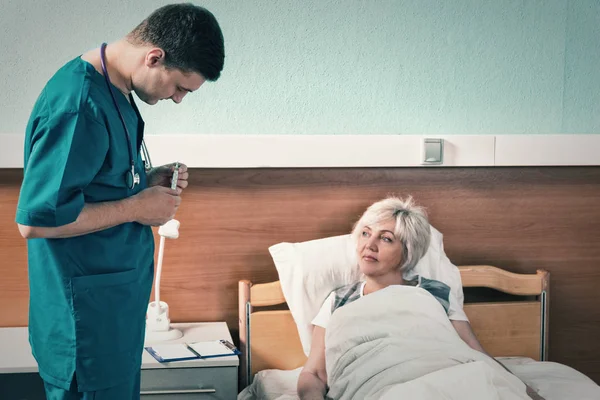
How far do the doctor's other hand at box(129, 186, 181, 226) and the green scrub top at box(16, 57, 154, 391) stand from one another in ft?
0.16

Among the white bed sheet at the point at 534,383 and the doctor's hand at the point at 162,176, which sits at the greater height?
the doctor's hand at the point at 162,176

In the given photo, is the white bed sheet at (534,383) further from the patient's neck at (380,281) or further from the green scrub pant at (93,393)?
the green scrub pant at (93,393)

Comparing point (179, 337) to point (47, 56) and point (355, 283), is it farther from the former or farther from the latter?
point (47, 56)

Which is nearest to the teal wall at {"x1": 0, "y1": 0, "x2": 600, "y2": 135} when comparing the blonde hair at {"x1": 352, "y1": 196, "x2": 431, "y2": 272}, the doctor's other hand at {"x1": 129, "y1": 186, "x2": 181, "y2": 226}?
the blonde hair at {"x1": 352, "y1": 196, "x2": 431, "y2": 272}

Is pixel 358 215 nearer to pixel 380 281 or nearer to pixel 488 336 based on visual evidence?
pixel 380 281

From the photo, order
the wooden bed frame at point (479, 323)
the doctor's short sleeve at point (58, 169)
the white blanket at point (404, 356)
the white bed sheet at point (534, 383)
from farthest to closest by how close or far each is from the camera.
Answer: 1. the wooden bed frame at point (479, 323)
2. the white bed sheet at point (534, 383)
3. the white blanket at point (404, 356)
4. the doctor's short sleeve at point (58, 169)

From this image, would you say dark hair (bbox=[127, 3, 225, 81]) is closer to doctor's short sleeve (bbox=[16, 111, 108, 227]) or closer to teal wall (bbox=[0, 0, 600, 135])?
doctor's short sleeve (bbox=[16, 111, 108, 227])

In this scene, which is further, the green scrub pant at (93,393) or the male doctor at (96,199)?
the green scrub pant at (93,393)

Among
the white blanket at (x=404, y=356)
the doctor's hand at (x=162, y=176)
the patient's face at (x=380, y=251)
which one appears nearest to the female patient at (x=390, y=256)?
the patient's face at (x=380, y=251)

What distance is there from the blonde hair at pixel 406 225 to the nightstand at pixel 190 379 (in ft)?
2.27

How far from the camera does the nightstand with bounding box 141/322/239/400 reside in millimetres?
2309

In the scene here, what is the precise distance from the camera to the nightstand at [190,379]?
2.31 metres

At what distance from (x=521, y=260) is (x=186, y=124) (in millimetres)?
1507

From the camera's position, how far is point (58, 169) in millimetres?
1458
